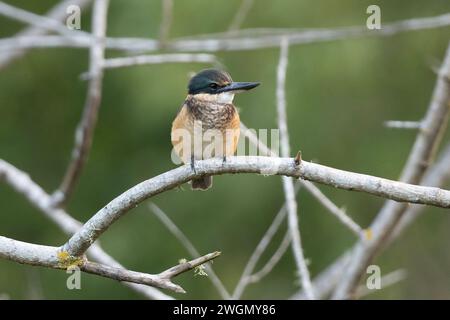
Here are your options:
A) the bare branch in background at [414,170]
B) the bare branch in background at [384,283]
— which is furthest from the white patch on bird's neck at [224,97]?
the bare branch in background at [384,283]

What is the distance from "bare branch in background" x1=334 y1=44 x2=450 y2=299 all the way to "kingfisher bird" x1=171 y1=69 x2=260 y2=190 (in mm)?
1038

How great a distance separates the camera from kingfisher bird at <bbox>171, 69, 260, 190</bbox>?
4.09m

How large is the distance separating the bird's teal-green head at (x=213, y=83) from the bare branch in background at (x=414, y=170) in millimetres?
1084

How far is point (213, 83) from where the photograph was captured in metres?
4.32

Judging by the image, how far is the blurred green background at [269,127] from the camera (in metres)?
7.60

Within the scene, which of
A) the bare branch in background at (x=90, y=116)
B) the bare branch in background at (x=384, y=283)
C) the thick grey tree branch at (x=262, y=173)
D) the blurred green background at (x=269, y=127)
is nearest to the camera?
the thick grey tree branch at (x=262, y=173)

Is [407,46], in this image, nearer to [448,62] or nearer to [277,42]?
[277,42]

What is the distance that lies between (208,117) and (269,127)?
3.08m

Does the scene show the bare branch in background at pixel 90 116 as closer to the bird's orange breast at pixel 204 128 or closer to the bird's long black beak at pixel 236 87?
the bird's orange breast at pixel 204 128

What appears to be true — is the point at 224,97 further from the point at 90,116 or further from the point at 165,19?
the point at 90,116

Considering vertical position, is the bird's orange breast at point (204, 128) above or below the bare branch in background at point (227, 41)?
below

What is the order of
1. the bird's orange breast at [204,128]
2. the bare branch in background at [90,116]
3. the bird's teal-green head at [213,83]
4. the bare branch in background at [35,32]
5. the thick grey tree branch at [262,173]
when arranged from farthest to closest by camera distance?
1. the bare branch in background at [35,32]
2. the bare branch in background at [90,116]
3. the bird's teal-green head at [213,83]
4. the bird's orange breast at [204,128]
5. the thick grey tree branch at [262,173]

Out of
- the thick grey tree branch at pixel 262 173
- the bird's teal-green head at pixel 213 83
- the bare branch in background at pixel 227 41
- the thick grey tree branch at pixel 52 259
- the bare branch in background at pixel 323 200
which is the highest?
the bare branch in background at pixel 227 41
